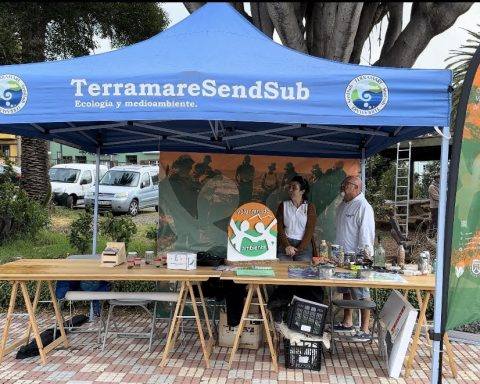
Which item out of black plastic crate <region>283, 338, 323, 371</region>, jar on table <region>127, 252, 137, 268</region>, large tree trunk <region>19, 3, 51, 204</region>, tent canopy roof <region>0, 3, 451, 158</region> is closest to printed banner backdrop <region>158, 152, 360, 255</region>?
jar on table <region>127, 252, 137, 268</region>

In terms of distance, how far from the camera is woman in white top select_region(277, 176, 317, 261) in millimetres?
5301

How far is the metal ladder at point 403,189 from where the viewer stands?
40.6ft

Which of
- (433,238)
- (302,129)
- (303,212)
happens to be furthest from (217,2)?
(433,238)

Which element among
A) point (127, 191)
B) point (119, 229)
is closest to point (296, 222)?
point (119, 229)

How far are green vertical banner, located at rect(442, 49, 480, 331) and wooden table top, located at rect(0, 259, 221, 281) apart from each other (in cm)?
189

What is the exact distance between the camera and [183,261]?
4527mm

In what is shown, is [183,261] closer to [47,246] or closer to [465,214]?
[465,214]

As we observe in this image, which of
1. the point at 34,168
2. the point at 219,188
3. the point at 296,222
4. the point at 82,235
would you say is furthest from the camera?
the point at 34,168

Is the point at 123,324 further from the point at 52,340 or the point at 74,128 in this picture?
the point at 74,128

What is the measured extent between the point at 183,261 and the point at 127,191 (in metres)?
11.8

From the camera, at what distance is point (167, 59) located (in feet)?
12.4

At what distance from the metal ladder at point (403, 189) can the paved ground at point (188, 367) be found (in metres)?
7.06

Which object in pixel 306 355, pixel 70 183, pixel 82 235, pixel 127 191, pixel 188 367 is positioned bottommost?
pixel 188 367

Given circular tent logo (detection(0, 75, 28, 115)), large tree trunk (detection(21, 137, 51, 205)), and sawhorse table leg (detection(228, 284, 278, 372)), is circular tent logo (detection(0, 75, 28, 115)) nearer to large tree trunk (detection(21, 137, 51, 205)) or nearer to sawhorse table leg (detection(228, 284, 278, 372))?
sawhorse table leg (detection(228, 284, 278, 372))
